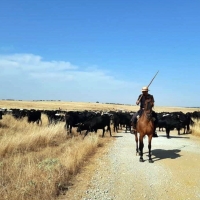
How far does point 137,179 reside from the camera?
8.52m

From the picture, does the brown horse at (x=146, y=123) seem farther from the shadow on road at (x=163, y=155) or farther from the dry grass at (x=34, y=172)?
the dry grass at (x=34, y=172)

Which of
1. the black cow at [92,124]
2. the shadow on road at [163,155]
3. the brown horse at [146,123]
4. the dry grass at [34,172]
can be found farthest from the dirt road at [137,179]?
the black cow at [92,124]

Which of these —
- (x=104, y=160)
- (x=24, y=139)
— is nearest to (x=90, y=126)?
(x=24, y=139)

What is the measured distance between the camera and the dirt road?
23.5 ft

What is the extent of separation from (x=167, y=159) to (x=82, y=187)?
499 centimetres

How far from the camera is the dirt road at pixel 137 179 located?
23.5 ft

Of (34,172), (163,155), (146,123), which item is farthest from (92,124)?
(34,172)

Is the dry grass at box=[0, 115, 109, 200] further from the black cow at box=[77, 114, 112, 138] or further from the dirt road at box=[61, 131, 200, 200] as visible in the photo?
the black cow at box=[77, 114, 112, 138]

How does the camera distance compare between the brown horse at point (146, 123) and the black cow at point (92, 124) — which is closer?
the brown horse at point (146, 123)

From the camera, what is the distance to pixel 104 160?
1146cm

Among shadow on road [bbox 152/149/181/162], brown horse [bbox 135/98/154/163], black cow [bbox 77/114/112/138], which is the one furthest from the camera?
black cow [bbox 77/114/112/138]

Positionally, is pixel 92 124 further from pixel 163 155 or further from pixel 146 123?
pixel 146 123

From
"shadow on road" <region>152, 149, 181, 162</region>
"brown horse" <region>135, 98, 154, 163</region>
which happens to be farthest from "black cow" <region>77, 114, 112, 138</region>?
"brown horse" <region>135, 98, 154, 163</region>

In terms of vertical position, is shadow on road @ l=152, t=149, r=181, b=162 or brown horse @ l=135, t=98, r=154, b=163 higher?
brown horse @ l=135, t=98, r=154, b=163
